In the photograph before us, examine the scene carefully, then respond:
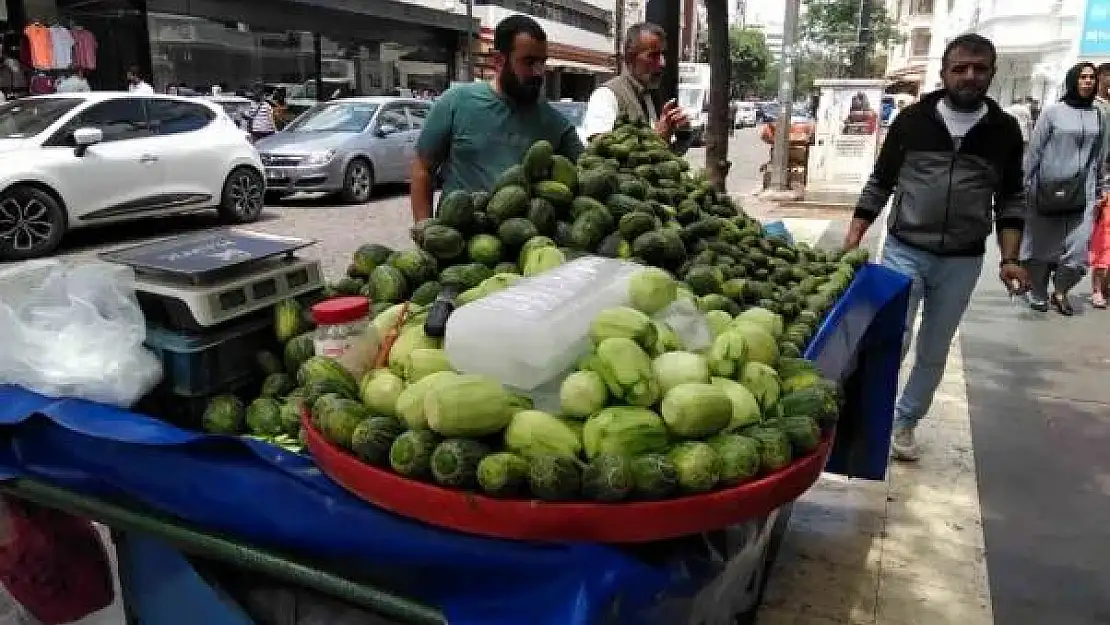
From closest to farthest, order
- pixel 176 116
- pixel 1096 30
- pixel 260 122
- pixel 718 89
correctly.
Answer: pixel 718 89 < pixel 176 116 < pixel 260 122 < pixel 1096 30

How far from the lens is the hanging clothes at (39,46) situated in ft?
44.5

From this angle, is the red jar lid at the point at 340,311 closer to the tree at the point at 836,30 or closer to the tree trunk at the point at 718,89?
the tree trunk at the point at 718,89

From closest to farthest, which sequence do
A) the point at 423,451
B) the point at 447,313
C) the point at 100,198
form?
the point at 423,451, the point at 447,313, the point at 100,198

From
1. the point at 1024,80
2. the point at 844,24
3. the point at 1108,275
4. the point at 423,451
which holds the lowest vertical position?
the point at 1108,275

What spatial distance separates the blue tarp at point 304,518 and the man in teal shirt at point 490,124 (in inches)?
80.2

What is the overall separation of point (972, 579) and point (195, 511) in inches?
111

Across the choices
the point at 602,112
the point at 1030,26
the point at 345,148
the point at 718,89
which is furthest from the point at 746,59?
the point at 602,112

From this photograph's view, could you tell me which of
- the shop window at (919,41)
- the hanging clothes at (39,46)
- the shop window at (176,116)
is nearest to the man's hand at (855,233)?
the shop window at (176,116)

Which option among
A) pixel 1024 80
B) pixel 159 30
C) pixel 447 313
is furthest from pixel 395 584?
pixel 1024 80

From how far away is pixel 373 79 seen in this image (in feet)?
86.7

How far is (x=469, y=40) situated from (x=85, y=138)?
2042 cm

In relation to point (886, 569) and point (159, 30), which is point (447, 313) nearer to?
point (886, 569)

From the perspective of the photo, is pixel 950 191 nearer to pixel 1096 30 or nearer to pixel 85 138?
pixel 85 138

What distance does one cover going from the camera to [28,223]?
842cm
